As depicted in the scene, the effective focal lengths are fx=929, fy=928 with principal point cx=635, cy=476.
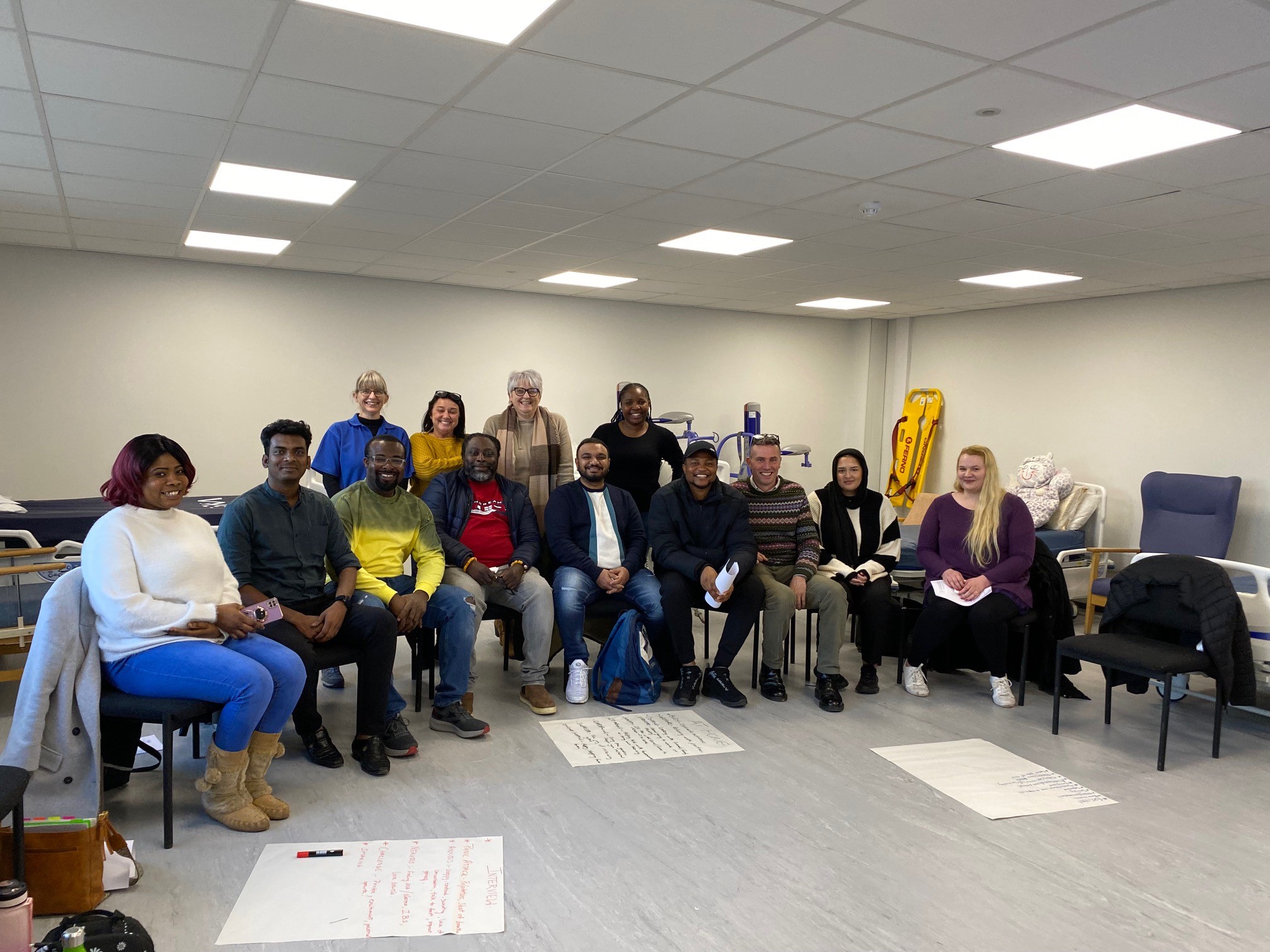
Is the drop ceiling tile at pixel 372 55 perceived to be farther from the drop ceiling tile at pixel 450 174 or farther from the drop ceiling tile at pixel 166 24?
the drop ceiling tile at pixel 450 174

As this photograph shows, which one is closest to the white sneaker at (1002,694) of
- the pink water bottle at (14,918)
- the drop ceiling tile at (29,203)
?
the pink water bottle at (14,918)

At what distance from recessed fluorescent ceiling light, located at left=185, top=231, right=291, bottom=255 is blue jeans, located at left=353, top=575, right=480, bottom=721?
3.09 metres

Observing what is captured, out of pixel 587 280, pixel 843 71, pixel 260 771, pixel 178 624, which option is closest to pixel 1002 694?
pixel 843 71

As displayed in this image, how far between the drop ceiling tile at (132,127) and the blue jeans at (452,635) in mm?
1875

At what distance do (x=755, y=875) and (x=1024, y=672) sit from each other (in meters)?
2.31

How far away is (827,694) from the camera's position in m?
4.25

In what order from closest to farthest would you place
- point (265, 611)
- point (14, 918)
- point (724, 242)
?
point (14, 918)
point (265, 611)
point (724, 242)

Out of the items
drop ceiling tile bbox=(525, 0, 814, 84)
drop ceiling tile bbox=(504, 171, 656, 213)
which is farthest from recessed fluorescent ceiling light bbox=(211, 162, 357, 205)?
drop ceiling tile bbox=(525, 0, 814, 84)

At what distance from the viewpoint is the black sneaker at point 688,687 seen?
13.9 ft

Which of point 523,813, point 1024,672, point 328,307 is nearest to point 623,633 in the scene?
point 523,813

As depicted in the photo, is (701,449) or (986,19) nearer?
(986,19)

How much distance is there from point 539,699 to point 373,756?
2.91ft

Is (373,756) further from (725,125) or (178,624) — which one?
(725,125)

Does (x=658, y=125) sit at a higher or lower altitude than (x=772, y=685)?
higher
